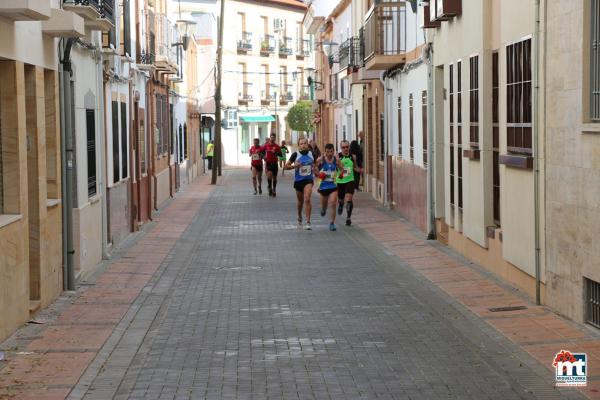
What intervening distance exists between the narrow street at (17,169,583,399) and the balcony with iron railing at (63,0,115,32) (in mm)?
3339

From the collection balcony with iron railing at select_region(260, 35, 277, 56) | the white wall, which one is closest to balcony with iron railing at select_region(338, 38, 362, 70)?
the white wall

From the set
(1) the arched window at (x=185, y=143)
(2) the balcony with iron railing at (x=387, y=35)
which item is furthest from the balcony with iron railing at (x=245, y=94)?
(2) the balcony with iron railing at (x=387, y=35)

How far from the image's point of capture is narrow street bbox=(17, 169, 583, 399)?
27.7ft

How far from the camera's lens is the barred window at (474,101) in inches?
635

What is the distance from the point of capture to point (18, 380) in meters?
8.74

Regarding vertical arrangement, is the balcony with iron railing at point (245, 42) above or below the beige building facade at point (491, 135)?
above

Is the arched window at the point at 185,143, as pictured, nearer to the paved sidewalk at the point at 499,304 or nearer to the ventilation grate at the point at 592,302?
the paved sidewalk at the point at 499,304

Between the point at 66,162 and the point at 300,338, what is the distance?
14.8 feet

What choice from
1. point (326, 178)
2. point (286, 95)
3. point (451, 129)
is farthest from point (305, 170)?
point (286, 95)

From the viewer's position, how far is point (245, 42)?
73.9 m

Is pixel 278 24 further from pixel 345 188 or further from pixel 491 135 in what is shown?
pixel 491 135

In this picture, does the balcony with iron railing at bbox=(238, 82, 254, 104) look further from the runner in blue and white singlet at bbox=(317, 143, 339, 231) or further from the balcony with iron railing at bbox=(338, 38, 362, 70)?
the runner in blue and white singlet at bbox=(317, 143, 339, 231)

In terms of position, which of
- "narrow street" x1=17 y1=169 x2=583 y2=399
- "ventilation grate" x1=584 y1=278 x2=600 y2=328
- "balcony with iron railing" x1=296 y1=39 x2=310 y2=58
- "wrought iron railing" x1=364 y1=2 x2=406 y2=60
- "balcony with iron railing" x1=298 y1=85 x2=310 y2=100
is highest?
"balcony with iron railing" x1=296 y1=39 x2=310 y2=58

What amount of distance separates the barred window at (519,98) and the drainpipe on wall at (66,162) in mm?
5235
